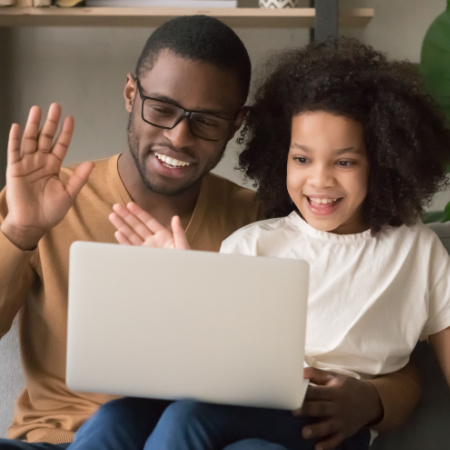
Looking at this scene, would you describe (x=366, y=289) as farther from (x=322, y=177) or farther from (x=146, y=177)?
(x=146, y=177)

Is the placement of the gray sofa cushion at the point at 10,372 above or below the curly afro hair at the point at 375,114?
below

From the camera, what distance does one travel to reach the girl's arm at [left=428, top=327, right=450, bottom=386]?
4.54ft

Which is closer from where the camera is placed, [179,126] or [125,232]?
[125,232]

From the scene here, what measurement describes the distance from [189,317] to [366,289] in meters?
0.47

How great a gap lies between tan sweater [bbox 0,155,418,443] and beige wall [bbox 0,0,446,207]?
808 mm

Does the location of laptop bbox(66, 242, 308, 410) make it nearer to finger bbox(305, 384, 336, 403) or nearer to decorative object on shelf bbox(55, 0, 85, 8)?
finger bbox(305, 384, 336, 403)

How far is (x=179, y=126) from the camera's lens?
4.94 feet

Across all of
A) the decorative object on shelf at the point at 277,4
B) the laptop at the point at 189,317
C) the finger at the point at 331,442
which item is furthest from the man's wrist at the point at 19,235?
the decorative object on shelf at the point at 277,4

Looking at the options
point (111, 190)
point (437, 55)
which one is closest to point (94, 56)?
point (111, 190)

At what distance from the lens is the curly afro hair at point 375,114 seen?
1.40m

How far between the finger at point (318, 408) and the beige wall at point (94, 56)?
141 centimetres

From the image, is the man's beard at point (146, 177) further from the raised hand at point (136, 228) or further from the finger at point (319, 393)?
the finger at point (319, 393)

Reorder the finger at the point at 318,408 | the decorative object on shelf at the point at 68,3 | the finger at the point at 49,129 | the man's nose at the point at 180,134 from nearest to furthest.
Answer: the finger at the point at 318,408 < the finger at the point at 49,129 < the man's nose at the point at 180,134 < the decorative object on shelf at the point at 68,3

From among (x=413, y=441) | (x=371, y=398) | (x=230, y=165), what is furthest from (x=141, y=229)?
(x=230, y=165)
